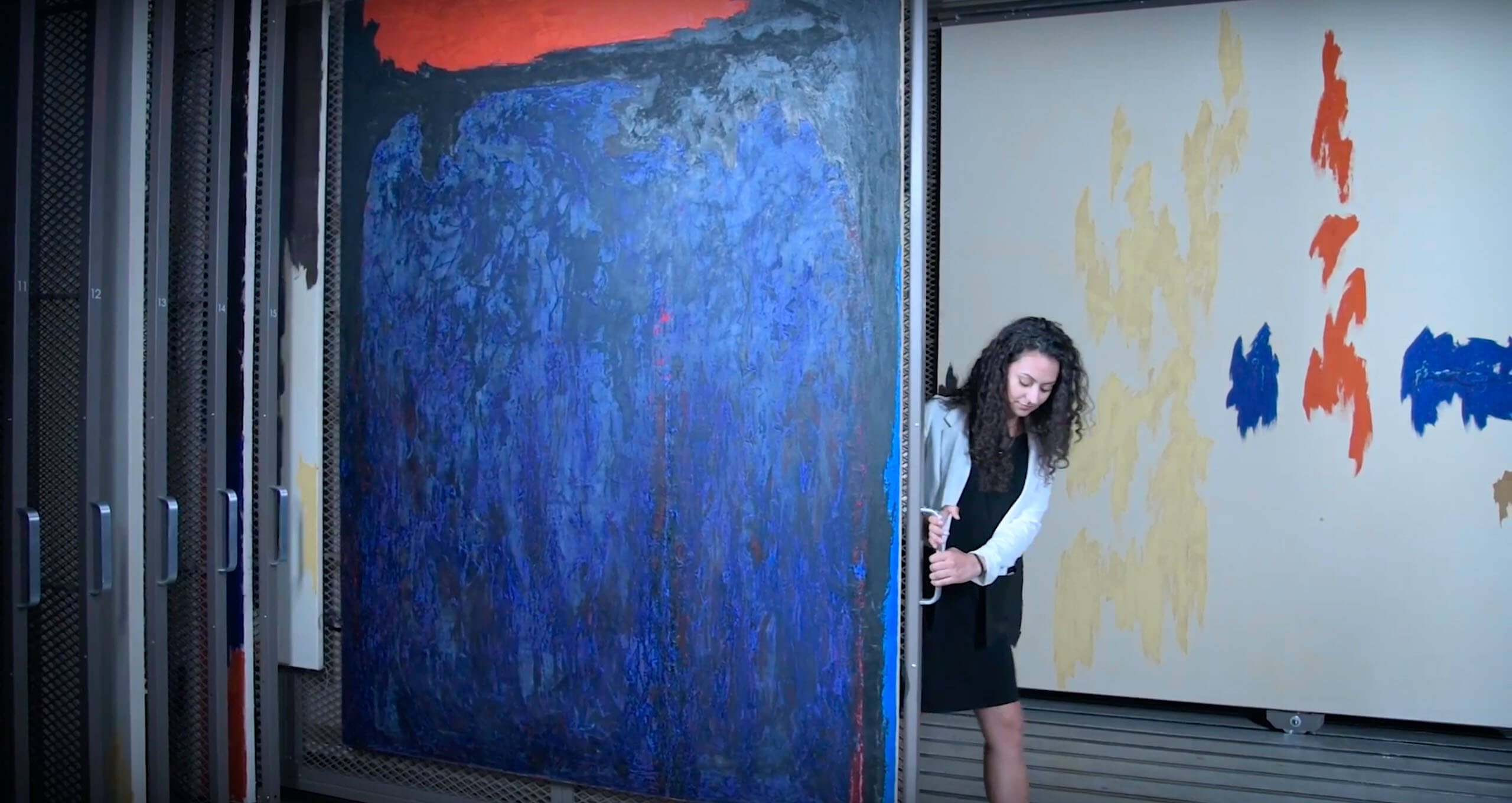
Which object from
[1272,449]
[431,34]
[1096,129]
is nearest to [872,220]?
[431,34]

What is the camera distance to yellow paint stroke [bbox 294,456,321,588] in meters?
2.67

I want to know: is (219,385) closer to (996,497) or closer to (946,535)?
(946,535)

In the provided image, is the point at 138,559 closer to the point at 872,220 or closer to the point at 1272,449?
the point at 872,220

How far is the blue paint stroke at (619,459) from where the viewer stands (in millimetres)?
2209

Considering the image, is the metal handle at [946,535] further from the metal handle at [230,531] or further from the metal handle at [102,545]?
the metal handle at [102,545]

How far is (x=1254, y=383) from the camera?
3.27 m

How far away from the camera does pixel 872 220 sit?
216 centimetres

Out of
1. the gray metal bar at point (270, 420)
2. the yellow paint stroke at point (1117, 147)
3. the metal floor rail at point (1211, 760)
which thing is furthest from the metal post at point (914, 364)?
the gray metal bar at point (270, 420)

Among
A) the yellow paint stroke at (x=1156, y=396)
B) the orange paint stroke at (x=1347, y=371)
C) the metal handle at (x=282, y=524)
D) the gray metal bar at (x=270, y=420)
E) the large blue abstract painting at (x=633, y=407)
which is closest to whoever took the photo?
the large blue abstract painting at (x=633, y=407)

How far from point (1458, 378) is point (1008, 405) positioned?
1804 mm

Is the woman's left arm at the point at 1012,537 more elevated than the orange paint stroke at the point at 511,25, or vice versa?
the orange paint stroke at the point at 511,25

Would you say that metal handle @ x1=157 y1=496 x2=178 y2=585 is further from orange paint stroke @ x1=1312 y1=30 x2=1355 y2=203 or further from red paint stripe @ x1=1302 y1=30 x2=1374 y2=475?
orange paint stroke @ x1=1312 y1=30 x2=1355 y2=203

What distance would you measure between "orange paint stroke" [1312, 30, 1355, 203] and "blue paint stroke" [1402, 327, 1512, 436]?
1.77 ft

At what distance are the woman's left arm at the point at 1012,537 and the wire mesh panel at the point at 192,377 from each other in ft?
5.88
